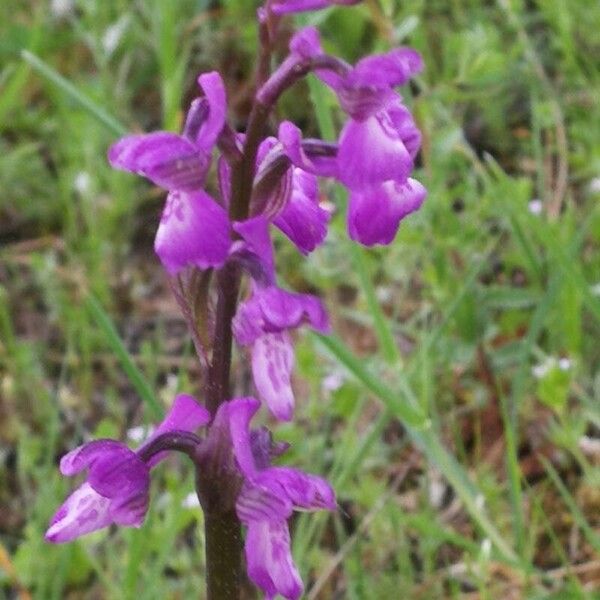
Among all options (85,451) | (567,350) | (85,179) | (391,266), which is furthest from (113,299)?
(85,451)

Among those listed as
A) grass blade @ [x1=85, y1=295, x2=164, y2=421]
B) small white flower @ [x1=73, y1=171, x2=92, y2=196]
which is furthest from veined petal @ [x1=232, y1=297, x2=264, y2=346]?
small white flower @ [x1=73, y1=171, x2=92, y2=196]

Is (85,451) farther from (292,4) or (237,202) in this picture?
(292,4)

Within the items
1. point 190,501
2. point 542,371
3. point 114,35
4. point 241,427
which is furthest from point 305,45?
point 114,35

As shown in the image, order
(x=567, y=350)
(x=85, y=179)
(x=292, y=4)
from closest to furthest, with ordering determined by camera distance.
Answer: (x=292, y=4)
(x=567, y=350)
(x=85, y=179)

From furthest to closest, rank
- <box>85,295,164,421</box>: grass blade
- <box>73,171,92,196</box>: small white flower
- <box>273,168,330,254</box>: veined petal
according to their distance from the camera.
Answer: <box>73,171,92,196</box>: small white flower → <box>85,295,164,421</box>: grass blade → <box>273,168,330,254</box>: veined petal

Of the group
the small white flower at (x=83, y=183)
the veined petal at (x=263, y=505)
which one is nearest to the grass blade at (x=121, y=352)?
the veined petal at (x=263, y=505)

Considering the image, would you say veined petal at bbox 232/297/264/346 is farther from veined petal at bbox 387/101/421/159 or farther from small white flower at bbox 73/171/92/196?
small white flower at bbox 73/171/92/196
